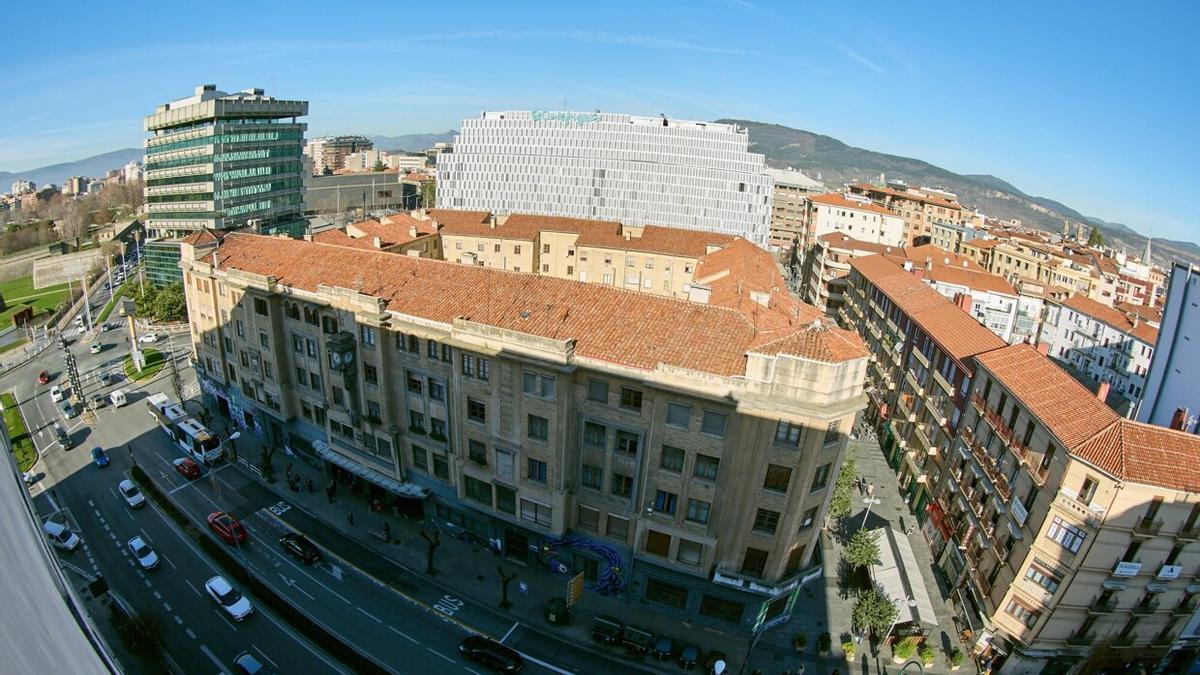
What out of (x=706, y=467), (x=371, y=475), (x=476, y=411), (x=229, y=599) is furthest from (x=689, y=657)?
(x=229, y=599)

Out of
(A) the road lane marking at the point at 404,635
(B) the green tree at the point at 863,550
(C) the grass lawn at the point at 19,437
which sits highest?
(B) the green tree at the point at 863,550

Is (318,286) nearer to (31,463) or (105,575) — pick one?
(105,575)

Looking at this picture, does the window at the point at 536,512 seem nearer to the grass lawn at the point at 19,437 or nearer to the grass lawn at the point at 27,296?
the grass lawn at the point at 19,437

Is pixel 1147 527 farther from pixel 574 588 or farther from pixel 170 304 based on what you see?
pixel 170 304

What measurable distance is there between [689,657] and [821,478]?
1648 centimetres

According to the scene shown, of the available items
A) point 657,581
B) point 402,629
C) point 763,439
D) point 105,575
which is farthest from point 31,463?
point 763,439

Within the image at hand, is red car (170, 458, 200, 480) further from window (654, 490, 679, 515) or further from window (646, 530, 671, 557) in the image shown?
window (654, 490, 679, 515)

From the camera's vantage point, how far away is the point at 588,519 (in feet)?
164

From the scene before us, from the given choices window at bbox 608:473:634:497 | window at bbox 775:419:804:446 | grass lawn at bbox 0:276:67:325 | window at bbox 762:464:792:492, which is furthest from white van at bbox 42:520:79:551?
grass lawn at bbox 0:276:67:325

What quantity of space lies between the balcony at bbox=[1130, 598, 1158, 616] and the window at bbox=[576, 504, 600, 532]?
129ft

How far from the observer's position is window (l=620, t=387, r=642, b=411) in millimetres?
44844

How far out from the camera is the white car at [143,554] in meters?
50.9

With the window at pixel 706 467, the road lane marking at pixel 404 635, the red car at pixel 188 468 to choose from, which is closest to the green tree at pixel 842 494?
the window at pixel 706 467

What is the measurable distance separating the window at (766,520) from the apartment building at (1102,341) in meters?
74.5
